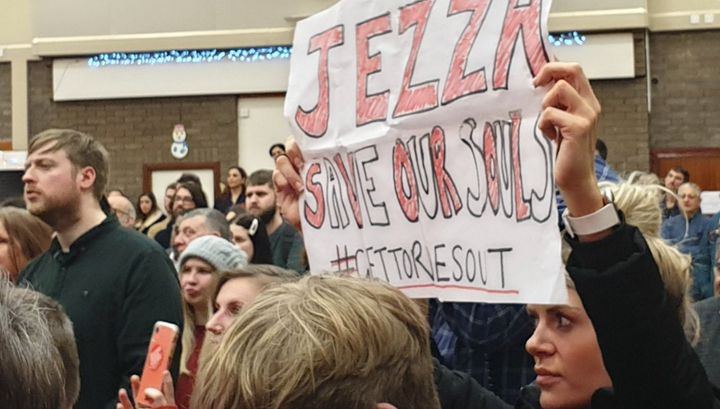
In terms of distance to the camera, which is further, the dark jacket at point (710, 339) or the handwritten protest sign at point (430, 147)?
the dark jacket at point (710, 339)

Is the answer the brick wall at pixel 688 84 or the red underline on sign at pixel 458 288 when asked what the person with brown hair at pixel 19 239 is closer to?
the red underline on sign at pixel 458 288

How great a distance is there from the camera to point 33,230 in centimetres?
457

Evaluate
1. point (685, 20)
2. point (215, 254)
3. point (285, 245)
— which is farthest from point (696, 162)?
point (215, 254)

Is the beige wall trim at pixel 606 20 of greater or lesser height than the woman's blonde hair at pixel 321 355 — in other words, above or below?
above

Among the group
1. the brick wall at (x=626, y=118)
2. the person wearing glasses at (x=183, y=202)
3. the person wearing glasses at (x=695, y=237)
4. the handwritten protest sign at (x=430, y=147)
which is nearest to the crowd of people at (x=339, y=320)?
the handwritten protest sign at (x=430, y=147)

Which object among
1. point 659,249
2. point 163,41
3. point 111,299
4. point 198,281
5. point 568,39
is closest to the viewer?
point 659,249

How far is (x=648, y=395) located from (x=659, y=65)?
493 inches

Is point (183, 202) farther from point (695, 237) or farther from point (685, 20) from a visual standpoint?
point (685, 20)

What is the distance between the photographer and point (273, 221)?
635 centimetres

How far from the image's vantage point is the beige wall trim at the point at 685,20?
544 inches

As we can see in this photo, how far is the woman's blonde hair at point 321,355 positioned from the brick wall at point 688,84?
43.0 feet

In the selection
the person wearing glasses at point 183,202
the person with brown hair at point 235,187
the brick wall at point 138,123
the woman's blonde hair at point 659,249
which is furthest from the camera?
the brick wall at point 138,123

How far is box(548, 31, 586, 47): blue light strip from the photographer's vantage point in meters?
13.7

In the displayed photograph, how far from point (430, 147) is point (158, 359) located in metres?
0.76
